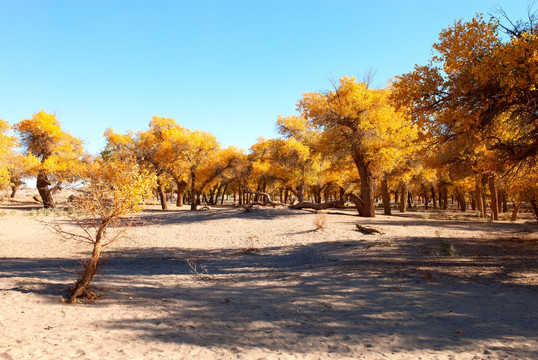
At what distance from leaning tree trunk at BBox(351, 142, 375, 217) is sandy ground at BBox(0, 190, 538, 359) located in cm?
817

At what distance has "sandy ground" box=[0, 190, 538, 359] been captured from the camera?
4.68m

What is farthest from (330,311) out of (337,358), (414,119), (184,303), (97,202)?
(414,119)

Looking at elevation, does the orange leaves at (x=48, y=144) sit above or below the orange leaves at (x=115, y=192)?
above

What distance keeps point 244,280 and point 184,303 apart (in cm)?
250

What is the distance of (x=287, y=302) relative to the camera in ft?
22.9

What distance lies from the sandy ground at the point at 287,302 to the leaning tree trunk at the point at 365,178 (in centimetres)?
817

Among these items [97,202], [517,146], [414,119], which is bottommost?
[97,202]

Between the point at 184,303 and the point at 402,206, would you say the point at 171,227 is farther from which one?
the point at 402,206

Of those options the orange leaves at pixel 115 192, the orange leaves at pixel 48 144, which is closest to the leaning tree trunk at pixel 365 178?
the orange leaves at pixel 115 192

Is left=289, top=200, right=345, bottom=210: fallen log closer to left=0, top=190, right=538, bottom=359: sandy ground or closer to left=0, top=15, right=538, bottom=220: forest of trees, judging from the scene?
left=0, top=15, right=538, bottom=220: forest of trees

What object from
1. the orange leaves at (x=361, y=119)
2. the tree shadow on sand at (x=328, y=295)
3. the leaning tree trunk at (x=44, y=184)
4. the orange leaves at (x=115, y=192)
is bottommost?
the tree shadow on sand at (x=328, y=295)

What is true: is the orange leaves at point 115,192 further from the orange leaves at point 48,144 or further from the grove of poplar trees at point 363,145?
the orange leaves at point 48,144

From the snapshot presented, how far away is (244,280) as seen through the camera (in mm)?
9211

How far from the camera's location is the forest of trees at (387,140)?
845 cm
